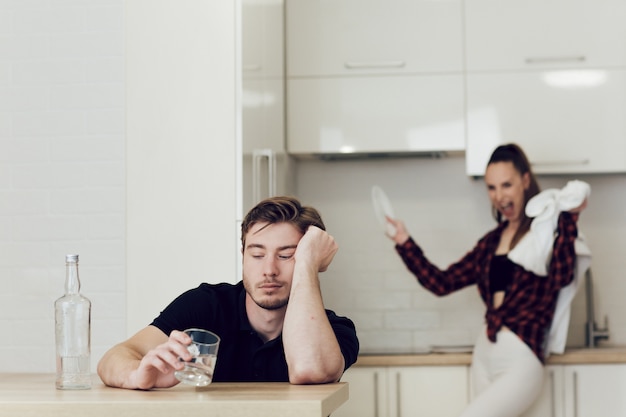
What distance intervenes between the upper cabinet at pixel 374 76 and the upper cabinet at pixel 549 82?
10cm

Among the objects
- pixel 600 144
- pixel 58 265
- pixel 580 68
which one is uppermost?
pixel 580 68

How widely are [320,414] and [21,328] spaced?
212 centimetres

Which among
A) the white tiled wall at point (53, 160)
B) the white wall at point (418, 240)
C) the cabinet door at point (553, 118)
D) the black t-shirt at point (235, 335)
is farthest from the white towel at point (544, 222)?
the black t-shirt at point (235, 335)

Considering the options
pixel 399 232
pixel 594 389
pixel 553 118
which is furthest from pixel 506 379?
pixel 553 118

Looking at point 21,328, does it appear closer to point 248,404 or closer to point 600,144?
point 248,404

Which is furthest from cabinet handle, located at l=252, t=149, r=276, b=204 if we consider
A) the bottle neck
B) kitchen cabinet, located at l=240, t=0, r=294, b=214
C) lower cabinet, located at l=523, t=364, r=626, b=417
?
the bottle neck

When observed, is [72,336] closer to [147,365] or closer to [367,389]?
[147,365]

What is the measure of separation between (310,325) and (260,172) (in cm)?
158

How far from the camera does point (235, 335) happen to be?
238cm

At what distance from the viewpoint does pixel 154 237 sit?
339 centimetres

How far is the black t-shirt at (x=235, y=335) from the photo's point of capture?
90.7 inches

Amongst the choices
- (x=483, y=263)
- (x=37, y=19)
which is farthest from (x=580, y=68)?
(x=37, y=19)

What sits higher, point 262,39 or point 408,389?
point 262,39

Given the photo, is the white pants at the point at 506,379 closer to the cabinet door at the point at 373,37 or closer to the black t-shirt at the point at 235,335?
the cabinet door at the point at 373,37
